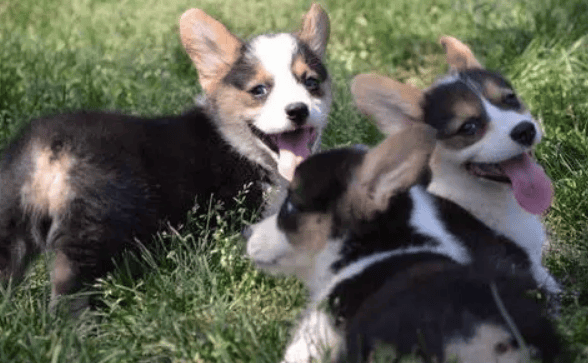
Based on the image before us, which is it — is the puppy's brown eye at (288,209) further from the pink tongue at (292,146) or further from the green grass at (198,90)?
the pink tongue at (292,146)

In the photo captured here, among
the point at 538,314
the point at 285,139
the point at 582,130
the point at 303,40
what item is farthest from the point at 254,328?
the point at 582,130

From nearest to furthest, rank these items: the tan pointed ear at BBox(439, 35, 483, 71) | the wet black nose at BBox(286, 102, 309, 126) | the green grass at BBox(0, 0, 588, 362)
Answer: the green grass at BBox(0, 0, 588, 362) < the tan pointed ear at BBox(439, 35, 483, 71) < the wet black nose at BBox(286, 102, 309, 126)

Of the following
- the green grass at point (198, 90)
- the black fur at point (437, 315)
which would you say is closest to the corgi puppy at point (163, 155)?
the green grass at point (198, 90)

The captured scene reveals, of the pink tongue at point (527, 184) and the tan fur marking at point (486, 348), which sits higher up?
the tan fur marking at point (486, 348)

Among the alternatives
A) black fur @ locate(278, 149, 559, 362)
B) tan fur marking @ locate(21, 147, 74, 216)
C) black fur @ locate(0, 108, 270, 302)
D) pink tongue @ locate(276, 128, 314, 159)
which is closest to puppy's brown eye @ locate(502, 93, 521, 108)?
black fur @ locate(278, 149, 559, 362)

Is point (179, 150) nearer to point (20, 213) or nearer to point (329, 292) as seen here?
point (20, 213)

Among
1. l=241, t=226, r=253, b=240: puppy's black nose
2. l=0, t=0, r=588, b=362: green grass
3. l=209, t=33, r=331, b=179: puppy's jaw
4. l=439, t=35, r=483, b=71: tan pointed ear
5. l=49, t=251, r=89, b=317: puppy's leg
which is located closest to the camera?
l=0, t=0, r=588, b=362: green grass

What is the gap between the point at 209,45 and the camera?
5.32 meters

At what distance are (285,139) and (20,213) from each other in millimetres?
1506

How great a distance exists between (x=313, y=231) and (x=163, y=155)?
1443mm

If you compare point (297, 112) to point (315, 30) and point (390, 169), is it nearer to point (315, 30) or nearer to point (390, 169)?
point (315, 30)

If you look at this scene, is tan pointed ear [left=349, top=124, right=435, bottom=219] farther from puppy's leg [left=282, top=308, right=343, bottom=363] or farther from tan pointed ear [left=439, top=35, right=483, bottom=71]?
tan pointed ear [left=439, top=35, right=483, bottom=71]

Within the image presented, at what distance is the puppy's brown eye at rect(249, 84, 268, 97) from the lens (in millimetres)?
5047

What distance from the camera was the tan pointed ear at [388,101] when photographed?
4137 mm
